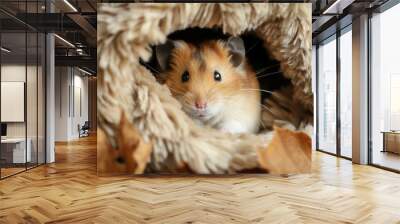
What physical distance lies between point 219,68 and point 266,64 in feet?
2.68

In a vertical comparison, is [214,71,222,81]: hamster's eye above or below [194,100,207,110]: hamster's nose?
above

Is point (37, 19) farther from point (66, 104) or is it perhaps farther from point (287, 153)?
point (66, 104)

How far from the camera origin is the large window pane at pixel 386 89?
707 centimetres

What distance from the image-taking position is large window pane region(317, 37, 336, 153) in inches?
380

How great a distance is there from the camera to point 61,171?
22.9ft

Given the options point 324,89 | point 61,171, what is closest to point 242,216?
point 61,171

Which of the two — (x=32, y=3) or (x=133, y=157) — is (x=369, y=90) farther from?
(x=32, y=3)

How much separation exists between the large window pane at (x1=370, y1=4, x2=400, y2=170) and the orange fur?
2.74m

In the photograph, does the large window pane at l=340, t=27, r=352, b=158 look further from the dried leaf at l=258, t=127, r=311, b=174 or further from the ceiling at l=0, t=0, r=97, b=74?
the ceiling at l=0, t=0, r=97, b=74

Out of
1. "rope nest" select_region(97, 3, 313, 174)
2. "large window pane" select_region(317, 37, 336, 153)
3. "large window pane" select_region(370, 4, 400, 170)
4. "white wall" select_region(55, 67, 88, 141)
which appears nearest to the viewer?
"rope nest" select_region(97, 3, 313, 174)

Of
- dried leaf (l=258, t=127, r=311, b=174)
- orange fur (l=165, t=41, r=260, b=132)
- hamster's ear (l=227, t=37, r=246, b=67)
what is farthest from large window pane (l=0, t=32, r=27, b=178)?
dried leaf (l=258, t=127, r=311, b=174)

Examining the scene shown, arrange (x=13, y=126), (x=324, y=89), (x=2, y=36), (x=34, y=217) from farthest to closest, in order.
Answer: (x=324, y=89), (x=13, y=126), (x=2, y=36), (x=34, y=217)

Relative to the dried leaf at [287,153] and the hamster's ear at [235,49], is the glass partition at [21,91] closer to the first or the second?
the hamster's ear at [235,49]

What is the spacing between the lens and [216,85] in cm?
630
